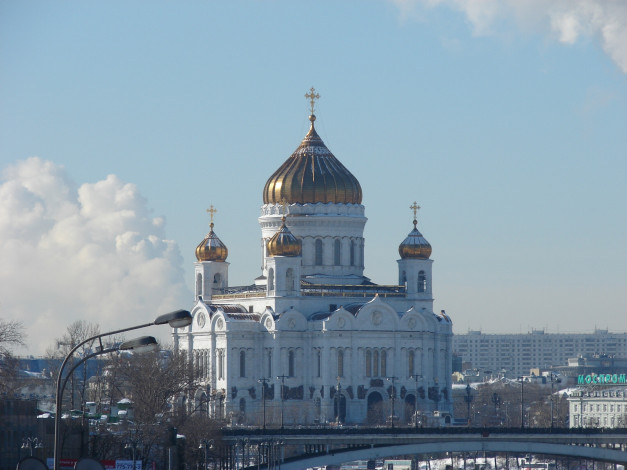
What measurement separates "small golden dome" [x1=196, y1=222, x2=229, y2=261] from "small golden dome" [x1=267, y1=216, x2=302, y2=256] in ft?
30.0

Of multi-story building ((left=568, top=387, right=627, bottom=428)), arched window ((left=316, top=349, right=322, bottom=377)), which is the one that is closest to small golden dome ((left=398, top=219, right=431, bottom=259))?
arched window ((left=316, top=349, right=322, bottom=377))

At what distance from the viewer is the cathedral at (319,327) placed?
13112 centimetres

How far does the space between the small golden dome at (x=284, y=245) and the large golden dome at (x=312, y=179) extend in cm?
581

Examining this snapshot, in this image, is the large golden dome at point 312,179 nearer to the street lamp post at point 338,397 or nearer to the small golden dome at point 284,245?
the small golden dome at point 284,245

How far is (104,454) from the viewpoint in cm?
8625

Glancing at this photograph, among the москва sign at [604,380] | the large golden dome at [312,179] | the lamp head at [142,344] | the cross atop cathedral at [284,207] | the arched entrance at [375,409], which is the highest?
the large golden dome at [312,179]

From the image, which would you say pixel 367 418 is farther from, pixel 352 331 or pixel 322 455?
pixel 322 455

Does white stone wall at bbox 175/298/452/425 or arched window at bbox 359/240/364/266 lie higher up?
arched window at bbox 359/240/364/266

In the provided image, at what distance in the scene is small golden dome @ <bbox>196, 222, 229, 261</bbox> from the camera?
140m

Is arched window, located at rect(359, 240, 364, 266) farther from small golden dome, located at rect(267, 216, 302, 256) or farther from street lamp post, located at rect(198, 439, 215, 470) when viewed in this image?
street lamp post, located at rect(198, 439, 215, 470)

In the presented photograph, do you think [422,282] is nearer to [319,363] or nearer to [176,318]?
[319,363]

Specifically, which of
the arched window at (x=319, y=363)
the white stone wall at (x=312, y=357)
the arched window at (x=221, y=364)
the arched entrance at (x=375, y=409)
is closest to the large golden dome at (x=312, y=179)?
the white stone wall at (x=312, y=357)

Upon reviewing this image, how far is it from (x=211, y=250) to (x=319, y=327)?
39.9ft

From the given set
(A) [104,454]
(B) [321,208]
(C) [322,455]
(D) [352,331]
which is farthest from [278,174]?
(A) [104,454]
